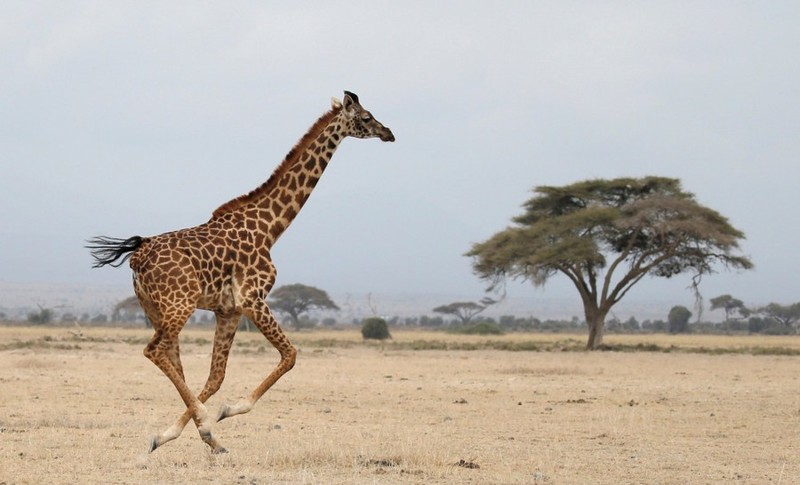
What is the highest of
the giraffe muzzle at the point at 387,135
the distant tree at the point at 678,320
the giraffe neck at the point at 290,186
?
the distant tree at the point at 678,320

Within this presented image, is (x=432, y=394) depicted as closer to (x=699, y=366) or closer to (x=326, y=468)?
(x=326, y=468)

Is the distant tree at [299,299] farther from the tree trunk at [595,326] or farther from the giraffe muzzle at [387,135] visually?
the giraffe muzzle at [387,135]

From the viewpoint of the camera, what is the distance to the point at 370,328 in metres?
53.0

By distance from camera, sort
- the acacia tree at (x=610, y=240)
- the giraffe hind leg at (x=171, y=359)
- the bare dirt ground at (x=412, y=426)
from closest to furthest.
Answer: the giraffe hind leg at (x=171, y=359), the bare dirt ground at (x=412, y=426), the acacia tree at (x=610, y=240)

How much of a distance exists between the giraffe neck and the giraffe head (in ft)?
0.26

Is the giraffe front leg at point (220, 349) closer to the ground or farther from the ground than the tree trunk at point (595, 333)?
closer to the ground

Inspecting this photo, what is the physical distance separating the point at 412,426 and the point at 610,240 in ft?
85.0

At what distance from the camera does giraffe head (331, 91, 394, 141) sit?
9648 millimetres

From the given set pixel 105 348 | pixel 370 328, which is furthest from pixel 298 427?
pixel 370 328

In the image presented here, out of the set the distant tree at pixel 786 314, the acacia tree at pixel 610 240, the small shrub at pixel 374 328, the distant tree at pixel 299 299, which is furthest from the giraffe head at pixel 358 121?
the distant tree at pixel 786 314

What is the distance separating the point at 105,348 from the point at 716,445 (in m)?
23.7

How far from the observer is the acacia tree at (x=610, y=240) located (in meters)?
35.8

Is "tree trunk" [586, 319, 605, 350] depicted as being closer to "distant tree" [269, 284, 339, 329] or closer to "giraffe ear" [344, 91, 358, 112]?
"giraffe ear" [344, 91, 358, 112]

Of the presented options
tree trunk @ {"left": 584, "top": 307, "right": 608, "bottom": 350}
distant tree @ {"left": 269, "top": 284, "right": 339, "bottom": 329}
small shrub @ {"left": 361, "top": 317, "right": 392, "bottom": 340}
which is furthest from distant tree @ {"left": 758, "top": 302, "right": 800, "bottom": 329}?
tree trunk @ {"left": 584, "top": 307, "right": 608, "bottom": 350}
